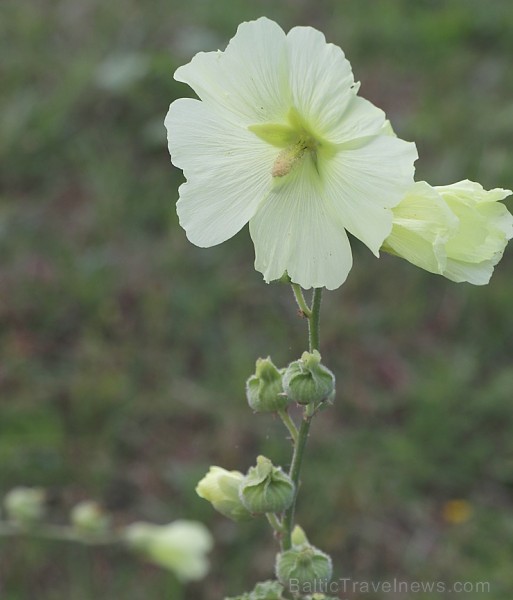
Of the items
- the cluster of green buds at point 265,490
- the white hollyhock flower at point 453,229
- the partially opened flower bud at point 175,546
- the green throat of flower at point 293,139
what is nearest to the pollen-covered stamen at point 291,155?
the green throat of flower at point 293,139

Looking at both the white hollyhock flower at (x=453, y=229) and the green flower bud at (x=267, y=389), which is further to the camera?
the green flower bud at (x=267, y=389)

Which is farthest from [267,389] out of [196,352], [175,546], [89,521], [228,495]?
[196,352]

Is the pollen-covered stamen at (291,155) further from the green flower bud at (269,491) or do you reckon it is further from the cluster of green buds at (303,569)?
the cluster of green buds at (303,569)

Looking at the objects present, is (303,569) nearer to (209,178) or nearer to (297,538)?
(297,538)

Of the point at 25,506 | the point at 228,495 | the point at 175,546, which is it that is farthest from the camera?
the point at 175,546

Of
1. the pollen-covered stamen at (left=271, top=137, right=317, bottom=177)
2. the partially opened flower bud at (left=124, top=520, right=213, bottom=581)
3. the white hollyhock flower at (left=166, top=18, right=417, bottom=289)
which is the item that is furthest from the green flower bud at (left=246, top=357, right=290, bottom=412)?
the partially opened flower bud at (left=124, top=520, right=213, bottom=581)

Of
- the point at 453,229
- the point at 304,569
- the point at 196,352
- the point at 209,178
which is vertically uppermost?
the point at 196,352

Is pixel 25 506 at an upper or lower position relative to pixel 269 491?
upper
